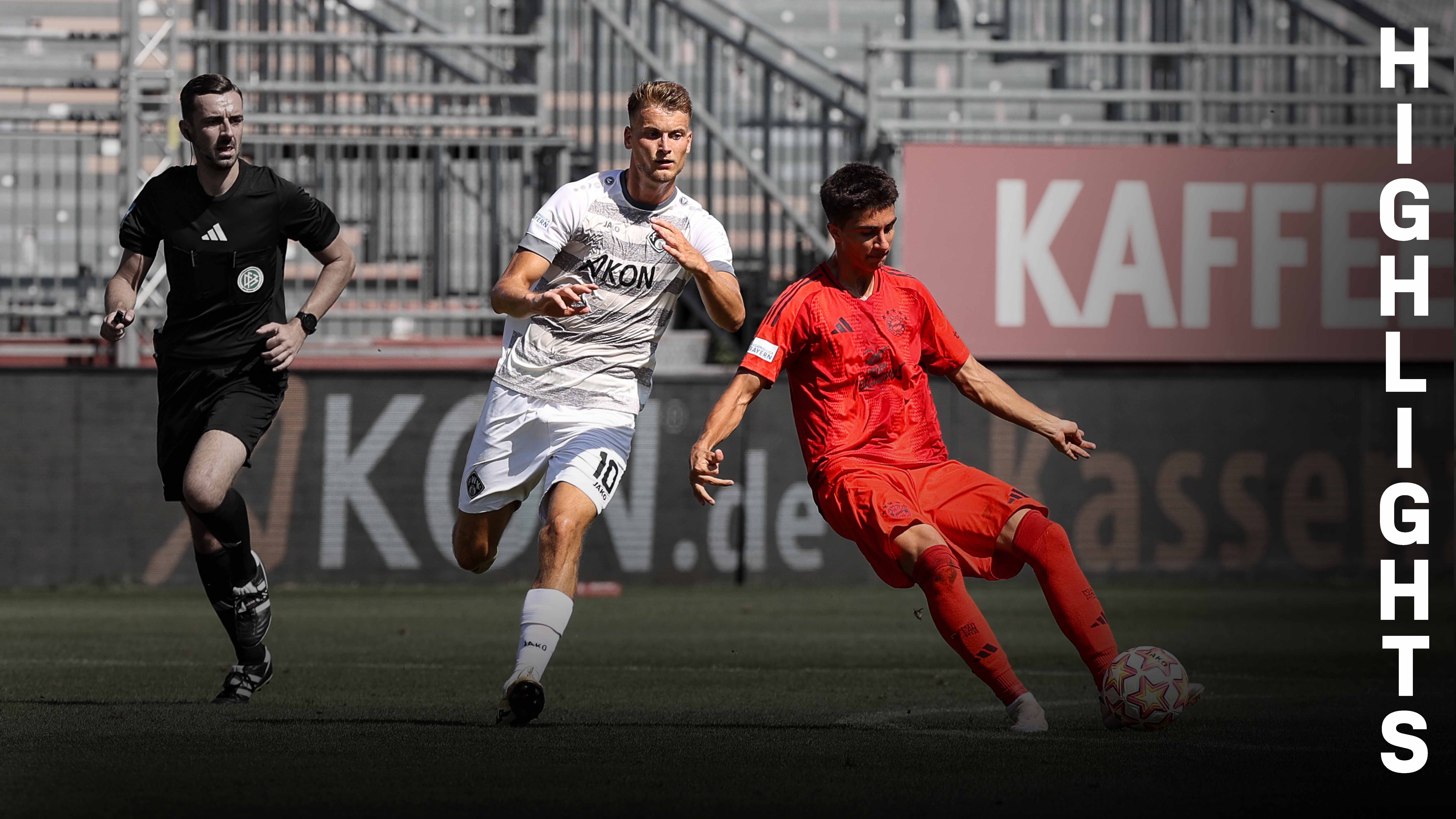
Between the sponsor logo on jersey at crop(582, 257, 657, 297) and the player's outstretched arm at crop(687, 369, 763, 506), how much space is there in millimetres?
520

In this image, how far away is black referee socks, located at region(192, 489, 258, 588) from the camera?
6.71m

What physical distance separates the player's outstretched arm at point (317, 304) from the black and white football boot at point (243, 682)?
1156 millimetres

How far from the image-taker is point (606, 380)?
21.3ft

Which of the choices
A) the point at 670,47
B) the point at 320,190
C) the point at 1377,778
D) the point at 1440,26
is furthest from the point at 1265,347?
the point at 1377,778

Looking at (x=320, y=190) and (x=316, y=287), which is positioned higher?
(x=320, y=190)

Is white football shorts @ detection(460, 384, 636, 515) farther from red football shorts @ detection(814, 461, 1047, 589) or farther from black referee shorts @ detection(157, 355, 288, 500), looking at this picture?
black referee shorts @ detection(157, 355, 288, 500)

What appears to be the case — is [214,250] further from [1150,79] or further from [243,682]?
[1150,79]

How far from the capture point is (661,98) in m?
6.17

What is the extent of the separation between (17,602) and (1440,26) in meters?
15.0

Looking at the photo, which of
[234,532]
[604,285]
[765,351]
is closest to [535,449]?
[604,285]

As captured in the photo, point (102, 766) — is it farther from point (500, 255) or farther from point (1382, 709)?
point (500, 255)

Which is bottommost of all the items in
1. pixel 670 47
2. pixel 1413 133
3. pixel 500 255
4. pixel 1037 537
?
pixel 1037 537

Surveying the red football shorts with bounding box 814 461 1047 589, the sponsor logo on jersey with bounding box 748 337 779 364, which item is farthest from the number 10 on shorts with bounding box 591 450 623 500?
the red football shorts with bounding box 814 461 1047 589

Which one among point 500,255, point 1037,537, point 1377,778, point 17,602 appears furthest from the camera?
point 500,255
